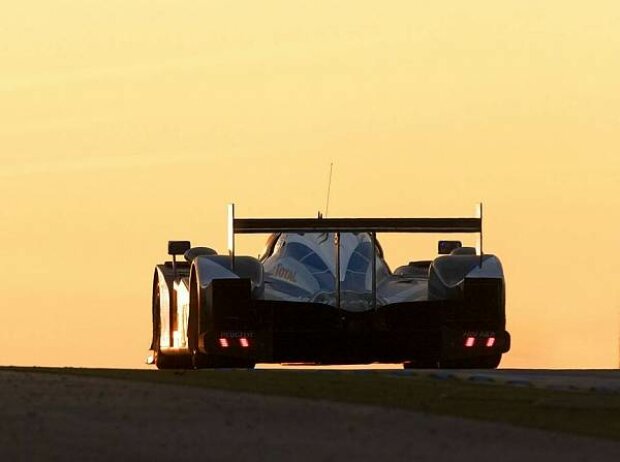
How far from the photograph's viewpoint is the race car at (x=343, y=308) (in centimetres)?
2392

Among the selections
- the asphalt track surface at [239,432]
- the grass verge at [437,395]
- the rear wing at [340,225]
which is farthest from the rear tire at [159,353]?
the asphalt track surface at [239,432]

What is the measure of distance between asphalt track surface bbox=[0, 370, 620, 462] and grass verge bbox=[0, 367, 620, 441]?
1.73ft

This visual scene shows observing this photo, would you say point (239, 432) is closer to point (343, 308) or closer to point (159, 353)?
point (343, 308)

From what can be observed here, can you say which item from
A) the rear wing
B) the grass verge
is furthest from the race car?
the grass verge

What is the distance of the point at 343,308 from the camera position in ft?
79.7

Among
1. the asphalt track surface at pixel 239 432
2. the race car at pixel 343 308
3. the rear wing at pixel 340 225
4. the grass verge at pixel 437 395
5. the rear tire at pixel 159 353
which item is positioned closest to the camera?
the asphalt track surface at pixel 239 432

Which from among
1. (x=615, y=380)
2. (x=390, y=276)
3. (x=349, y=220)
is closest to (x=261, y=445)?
(x=615, y=380)

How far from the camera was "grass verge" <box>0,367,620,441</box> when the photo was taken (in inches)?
500

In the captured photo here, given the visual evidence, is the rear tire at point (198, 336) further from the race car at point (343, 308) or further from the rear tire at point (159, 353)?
the rear tire at point (159, 353)

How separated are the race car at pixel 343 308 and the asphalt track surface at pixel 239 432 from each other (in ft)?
31.2

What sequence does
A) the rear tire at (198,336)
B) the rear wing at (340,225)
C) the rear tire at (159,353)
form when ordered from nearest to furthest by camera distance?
the rear wing at (340,225) → the rear tire at (198,336) → the rear tire at (159,353)

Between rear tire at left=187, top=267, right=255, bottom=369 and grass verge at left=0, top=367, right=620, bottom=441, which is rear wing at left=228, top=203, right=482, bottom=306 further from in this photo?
grass verge at left=0, top=367, right=620, bottom=441

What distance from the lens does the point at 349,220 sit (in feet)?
77.9

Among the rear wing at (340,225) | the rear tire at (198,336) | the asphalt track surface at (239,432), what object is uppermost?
the rear wing at (340,225)
